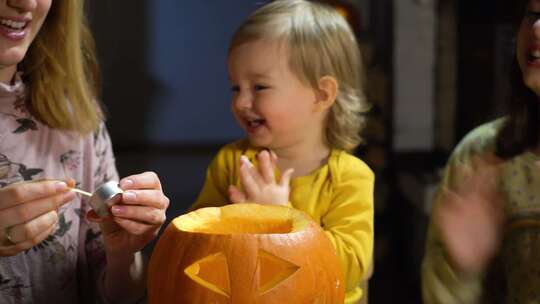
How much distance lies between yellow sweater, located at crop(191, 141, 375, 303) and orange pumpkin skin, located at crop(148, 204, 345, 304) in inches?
6.1

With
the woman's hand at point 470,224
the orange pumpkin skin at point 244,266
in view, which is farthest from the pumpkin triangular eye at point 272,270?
the woman's hand at point 470,224

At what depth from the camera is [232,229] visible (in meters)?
0.98

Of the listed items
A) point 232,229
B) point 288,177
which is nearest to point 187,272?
point 232,229

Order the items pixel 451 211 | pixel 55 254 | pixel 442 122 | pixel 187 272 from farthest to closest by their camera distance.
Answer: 1. pixel 442 122
2. pixel 55 254
3. pixel 451 211
4. pixel 187 272

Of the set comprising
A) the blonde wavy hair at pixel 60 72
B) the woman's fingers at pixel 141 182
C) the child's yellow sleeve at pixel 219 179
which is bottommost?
the child's yellow sleeve at pixel 219 179

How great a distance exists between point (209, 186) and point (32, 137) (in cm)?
31

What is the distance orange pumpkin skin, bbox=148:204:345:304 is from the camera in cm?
87

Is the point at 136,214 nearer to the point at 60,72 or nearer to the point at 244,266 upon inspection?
the point at 244,266

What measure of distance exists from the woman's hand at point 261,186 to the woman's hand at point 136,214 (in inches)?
5.4

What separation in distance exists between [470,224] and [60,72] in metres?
0.72

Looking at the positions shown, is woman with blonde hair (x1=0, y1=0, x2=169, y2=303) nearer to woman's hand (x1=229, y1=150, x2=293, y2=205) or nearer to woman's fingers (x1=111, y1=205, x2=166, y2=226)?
woman's fingers (x1=111, y1=205, x2=166, y2=226)

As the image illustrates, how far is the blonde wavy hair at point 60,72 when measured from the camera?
122 centimetres

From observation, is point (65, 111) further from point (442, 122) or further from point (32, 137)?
point (442, 122)

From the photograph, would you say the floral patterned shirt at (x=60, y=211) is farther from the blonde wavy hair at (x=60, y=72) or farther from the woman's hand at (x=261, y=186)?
the woman's hand at (x=261, y=186)
